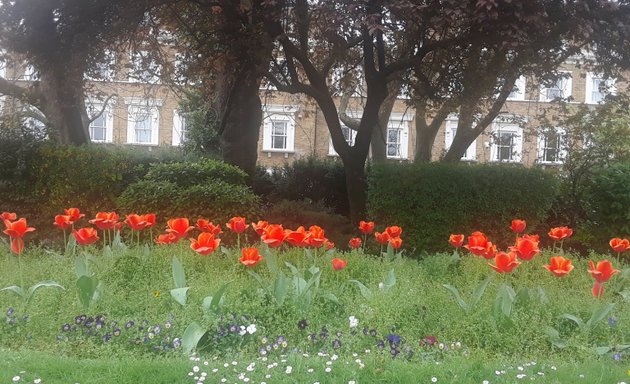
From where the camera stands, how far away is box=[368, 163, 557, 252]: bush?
29.5ft

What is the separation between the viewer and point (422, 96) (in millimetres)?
11422

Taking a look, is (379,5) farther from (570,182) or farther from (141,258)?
(570,182)

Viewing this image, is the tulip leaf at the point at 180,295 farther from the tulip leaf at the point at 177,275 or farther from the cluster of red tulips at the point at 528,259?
the cluster of red tulips at the point at 528,259

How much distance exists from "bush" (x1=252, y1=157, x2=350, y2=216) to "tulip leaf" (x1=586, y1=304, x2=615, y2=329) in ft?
33.1

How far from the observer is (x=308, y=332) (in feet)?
13.4

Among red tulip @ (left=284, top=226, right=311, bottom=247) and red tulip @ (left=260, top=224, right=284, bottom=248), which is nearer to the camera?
red tulip @ (left=260, top=224, right=284, bottom=248)

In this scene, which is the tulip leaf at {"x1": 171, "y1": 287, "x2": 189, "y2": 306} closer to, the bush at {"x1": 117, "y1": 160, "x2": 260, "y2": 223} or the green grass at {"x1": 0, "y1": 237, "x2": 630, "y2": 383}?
the green grass at {"x1": 0, "y1": 237, "x2": 630, "y2": 383}

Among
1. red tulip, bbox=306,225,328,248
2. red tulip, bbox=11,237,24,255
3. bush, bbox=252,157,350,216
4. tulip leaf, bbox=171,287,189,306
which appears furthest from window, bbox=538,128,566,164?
red tulip, bbox=11,237,24,255

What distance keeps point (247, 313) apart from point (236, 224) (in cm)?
121

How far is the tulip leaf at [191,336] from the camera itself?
373 centimetres

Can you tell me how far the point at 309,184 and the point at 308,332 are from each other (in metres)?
10.9

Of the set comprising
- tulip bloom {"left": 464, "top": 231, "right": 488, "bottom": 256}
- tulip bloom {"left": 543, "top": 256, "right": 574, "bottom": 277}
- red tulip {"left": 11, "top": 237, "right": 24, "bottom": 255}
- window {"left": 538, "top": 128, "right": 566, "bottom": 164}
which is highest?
window {"left": 538, "top": 128, "right": 566, "bottom": 164}

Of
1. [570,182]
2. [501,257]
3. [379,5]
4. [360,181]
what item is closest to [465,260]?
[501,257]

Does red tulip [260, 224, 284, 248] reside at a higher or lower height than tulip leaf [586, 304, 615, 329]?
higher
